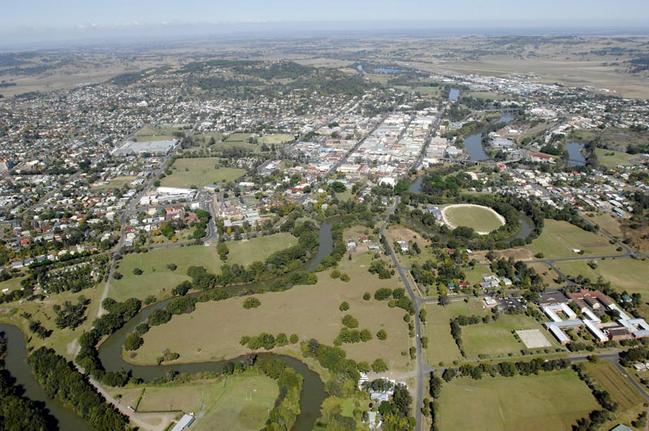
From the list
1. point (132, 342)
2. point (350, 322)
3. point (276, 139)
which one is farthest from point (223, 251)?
point (276, 139)

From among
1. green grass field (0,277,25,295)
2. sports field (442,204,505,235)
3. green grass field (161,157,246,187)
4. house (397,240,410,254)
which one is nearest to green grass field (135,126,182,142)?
green grass field (161,157,246,187)

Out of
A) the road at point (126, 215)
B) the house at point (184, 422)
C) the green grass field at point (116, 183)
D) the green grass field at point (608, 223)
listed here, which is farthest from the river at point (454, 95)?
the house at point (184, 422)

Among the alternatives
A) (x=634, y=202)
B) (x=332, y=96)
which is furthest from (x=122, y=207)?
(x=332, y=96)

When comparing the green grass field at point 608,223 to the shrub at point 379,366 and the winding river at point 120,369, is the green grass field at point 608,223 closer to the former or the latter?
the shrub at point 379,366

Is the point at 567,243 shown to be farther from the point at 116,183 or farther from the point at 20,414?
the point at 116,183

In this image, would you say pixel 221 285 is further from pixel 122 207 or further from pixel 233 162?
pixel 233 162

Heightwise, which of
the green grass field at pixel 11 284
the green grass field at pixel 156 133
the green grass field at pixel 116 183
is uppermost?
the green grass field at pixel 156 133
